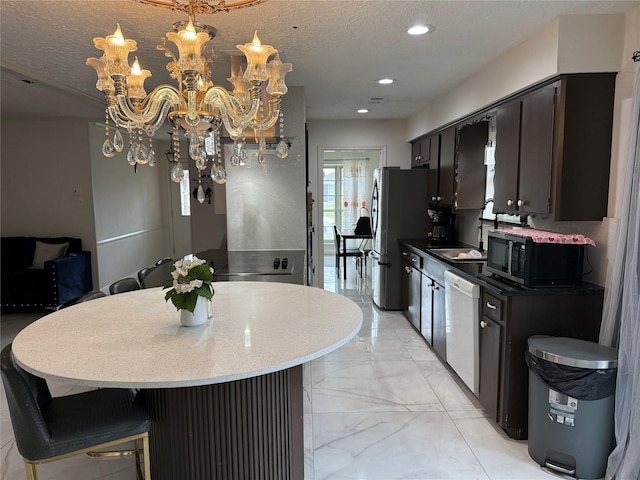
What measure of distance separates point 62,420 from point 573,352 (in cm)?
246

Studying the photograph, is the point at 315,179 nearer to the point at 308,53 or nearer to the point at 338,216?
the point at 308,53

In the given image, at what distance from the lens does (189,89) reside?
6.17ft

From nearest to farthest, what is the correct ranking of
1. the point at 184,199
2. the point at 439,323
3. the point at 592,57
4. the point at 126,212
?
the point at 592,57 → the point at 439,323 → the point at 126,212 → the point at 184,199

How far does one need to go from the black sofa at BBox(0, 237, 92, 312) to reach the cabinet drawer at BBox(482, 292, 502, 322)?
492cm

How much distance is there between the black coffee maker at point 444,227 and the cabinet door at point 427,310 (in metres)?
0.85

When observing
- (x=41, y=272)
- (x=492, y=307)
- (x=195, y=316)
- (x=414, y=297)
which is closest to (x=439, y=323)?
(x=414, y=297)

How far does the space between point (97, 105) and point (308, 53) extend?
123 inches

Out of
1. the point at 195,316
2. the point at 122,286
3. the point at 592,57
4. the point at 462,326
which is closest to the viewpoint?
Result: the point at 195,316

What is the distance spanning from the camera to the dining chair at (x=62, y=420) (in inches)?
61.7

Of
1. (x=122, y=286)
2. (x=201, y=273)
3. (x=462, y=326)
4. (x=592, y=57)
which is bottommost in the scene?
(x=462, y=326)

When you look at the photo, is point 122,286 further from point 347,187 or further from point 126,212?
point 347,187

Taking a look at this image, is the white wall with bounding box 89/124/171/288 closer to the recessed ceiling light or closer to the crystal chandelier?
the crystal chandelier

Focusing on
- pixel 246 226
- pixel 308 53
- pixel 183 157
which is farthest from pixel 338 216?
pixel 308 53

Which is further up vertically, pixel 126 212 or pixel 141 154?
pixel 141 154
